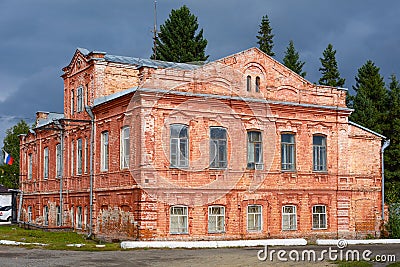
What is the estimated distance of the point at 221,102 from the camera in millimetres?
24141

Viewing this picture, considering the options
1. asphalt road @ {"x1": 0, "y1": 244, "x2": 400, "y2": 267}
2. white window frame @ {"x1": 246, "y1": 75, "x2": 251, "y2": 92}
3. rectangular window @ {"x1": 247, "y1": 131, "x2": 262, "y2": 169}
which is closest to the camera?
asphalt road @ {"x1": 0, "y1": 244, "x2": 400, "y2": 267}

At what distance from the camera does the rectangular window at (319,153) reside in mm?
26531

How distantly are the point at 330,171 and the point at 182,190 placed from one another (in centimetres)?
732

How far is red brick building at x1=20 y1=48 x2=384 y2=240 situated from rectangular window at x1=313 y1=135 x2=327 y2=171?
4 cm

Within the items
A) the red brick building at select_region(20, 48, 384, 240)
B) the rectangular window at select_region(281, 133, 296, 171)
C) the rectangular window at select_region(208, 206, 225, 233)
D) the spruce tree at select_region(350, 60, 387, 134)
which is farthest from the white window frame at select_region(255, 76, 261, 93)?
the spruce tree at select_region(350, 60, 387, 134)

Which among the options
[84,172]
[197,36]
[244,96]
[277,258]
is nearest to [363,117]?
[197,36]

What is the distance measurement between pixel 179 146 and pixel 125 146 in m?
2.12

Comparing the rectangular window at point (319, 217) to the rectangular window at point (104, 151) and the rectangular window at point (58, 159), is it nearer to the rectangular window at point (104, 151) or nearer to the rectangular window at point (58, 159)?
the rectangular window at point (104, 151)

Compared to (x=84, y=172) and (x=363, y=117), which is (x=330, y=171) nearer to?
(x=84, y=172)

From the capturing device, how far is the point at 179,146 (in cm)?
2311

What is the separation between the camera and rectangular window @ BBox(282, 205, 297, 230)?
2550 centimetres

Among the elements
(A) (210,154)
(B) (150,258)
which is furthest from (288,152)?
(B) (150,258)

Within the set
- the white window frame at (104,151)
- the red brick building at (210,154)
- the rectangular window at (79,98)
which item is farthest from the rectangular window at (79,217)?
the rectangular window at (79,98)

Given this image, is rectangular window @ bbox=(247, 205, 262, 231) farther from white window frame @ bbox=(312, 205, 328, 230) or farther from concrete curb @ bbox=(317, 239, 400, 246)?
white window frame @ bbox=(312, 205, 328, 230)
